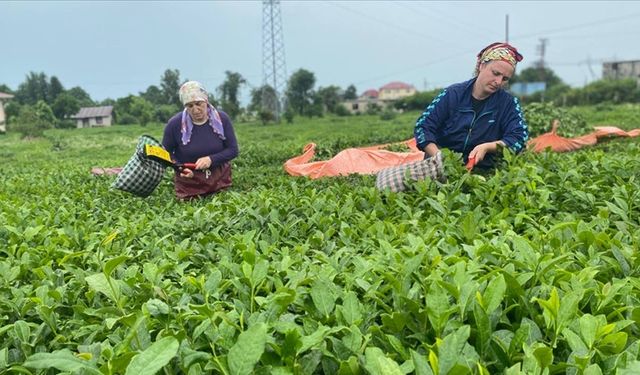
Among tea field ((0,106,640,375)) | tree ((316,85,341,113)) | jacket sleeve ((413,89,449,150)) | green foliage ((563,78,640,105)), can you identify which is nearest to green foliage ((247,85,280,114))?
tree ((316,85,341,113))

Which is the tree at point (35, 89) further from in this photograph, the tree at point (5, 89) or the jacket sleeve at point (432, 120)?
the jacket sleeve at point (432, 120)

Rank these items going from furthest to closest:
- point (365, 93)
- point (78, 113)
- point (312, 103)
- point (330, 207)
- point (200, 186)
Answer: point (365, 93) < point (78, 113) < point (312, 103) < point (200, 186) < point (330, 207)

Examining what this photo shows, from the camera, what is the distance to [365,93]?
3642 inches

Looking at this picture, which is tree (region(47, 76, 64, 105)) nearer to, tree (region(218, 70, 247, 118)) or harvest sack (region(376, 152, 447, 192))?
tree (region(218, 70, 247, 118))

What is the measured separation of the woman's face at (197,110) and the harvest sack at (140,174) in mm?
412

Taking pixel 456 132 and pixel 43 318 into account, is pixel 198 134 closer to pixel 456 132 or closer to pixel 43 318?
pixel 456 132

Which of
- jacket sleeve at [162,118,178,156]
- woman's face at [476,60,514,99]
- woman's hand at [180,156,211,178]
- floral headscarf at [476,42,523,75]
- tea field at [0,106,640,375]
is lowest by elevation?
tea field at [0,106,640,375]

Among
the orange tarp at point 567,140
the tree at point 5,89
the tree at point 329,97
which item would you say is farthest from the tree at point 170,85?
the orange tarp at point 567,140

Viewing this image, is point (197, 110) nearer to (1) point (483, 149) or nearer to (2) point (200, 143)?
(2) point (200, 143)

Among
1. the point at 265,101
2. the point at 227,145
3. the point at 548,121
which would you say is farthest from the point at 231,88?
the point at 227,145

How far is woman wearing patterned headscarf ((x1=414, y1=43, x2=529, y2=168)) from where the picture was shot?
3744mm

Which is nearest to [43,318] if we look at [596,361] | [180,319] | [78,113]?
[180,319]

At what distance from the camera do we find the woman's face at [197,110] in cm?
475

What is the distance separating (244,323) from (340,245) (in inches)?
41.1
